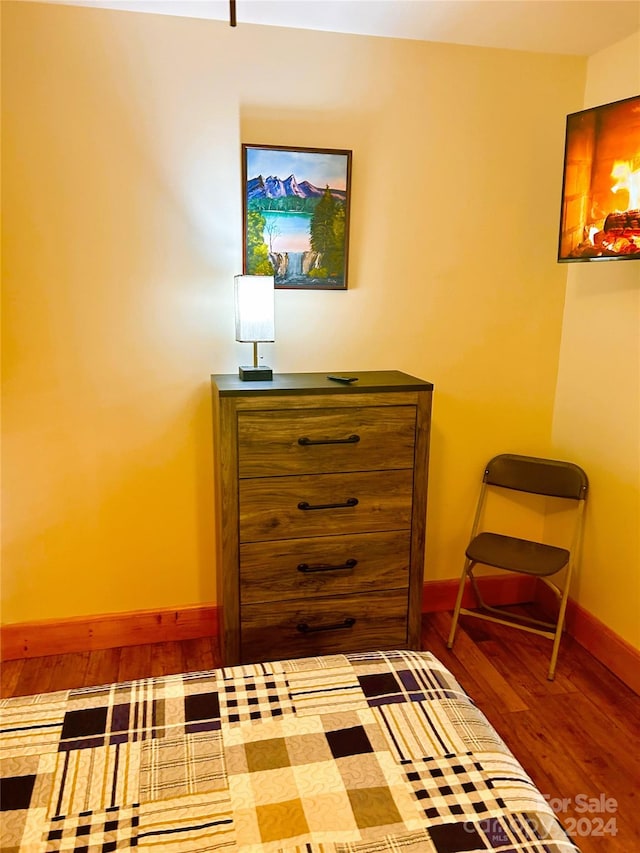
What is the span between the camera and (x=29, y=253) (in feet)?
7.71

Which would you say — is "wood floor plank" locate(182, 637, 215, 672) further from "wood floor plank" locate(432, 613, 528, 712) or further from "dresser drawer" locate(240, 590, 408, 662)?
"wood floor plank" locate(432, 613, 528, 712)

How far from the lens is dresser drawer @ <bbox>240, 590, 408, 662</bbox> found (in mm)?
2357

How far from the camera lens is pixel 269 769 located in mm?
1287

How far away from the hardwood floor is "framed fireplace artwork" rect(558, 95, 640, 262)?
66.6 inches

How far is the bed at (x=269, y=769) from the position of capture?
113cm

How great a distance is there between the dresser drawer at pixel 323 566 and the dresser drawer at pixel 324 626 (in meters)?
0.04

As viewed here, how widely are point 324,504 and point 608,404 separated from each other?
1327mm

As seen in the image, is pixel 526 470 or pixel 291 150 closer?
pixel 291 150

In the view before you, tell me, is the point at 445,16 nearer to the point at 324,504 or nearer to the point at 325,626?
the point at 324,504

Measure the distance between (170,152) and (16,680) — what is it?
86.7 inches

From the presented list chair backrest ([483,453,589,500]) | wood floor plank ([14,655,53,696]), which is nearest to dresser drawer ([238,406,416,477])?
chair backrest ([483,453,589,500])

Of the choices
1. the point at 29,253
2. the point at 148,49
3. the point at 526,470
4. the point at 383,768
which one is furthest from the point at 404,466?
the point at 148,49

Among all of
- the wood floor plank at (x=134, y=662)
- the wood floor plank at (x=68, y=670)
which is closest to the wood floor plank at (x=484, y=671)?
the wood floor plank at (x=134, y=662)

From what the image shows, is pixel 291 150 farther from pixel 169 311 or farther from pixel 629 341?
pixel 629 341
